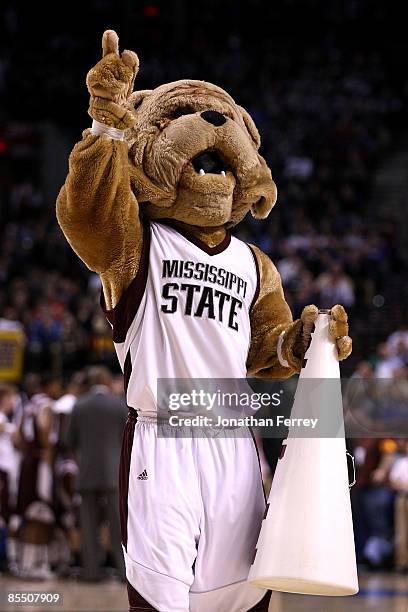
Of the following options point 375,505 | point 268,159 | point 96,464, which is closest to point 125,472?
point 96,464

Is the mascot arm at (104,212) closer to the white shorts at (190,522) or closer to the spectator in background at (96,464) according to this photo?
the white shorts at (190,522)

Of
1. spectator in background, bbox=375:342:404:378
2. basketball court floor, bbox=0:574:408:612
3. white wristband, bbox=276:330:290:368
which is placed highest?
spectator in background, bbox=375:342:404:378

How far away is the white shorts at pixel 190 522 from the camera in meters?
3.07

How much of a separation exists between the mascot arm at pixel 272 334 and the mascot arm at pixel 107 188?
0.50 metres

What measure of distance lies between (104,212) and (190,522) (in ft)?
3.04

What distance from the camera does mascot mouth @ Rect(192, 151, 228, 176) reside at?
11.1 ft

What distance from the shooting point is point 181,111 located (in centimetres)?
347

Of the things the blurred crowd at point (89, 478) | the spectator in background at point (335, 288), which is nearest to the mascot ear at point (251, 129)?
the blurred crowd at point (89, 478)

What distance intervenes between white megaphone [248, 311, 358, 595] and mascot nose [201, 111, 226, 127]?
77 cm

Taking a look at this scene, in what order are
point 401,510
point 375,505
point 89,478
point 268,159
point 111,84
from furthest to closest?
1. point 268,159
2. point 375,505
3. point 401,510
4. point 89,478
5. point 111,84

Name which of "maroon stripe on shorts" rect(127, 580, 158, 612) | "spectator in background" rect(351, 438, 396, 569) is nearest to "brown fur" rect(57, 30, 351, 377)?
"maroon stripe on shorts" rect(127, 580, 158, 612)

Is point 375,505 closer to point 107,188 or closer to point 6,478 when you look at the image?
point 6,478

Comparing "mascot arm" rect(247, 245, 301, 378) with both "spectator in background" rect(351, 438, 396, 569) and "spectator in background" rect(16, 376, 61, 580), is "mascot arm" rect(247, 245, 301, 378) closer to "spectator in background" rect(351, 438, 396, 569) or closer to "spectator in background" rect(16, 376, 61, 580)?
"spectator in background" rect(16, 376, 61, 580)

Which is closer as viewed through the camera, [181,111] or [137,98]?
[181,111]
